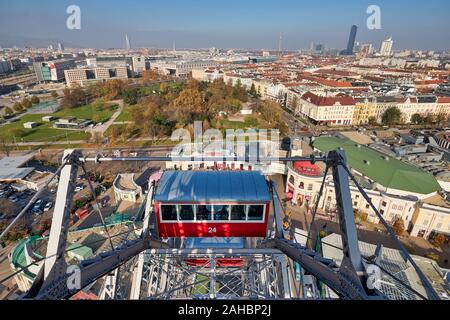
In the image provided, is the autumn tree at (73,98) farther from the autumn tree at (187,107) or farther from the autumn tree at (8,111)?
the autumn tree at (187,107)

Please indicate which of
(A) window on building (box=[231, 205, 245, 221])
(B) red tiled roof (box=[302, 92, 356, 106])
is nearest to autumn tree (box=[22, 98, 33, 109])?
(B) red tiled roof (box=[302, 92, 356, 106])

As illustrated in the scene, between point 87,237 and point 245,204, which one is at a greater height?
point 245,204

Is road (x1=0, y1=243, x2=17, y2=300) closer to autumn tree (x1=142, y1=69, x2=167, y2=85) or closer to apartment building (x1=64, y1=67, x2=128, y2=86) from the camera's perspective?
autumn tree (x1=142, y1=69, x2=167, y2=85)

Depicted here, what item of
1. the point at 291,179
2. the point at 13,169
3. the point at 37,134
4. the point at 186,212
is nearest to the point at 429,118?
the point at 291,179

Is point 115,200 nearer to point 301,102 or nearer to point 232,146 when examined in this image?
point 232,146

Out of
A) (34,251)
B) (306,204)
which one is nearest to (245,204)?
(34,251)
